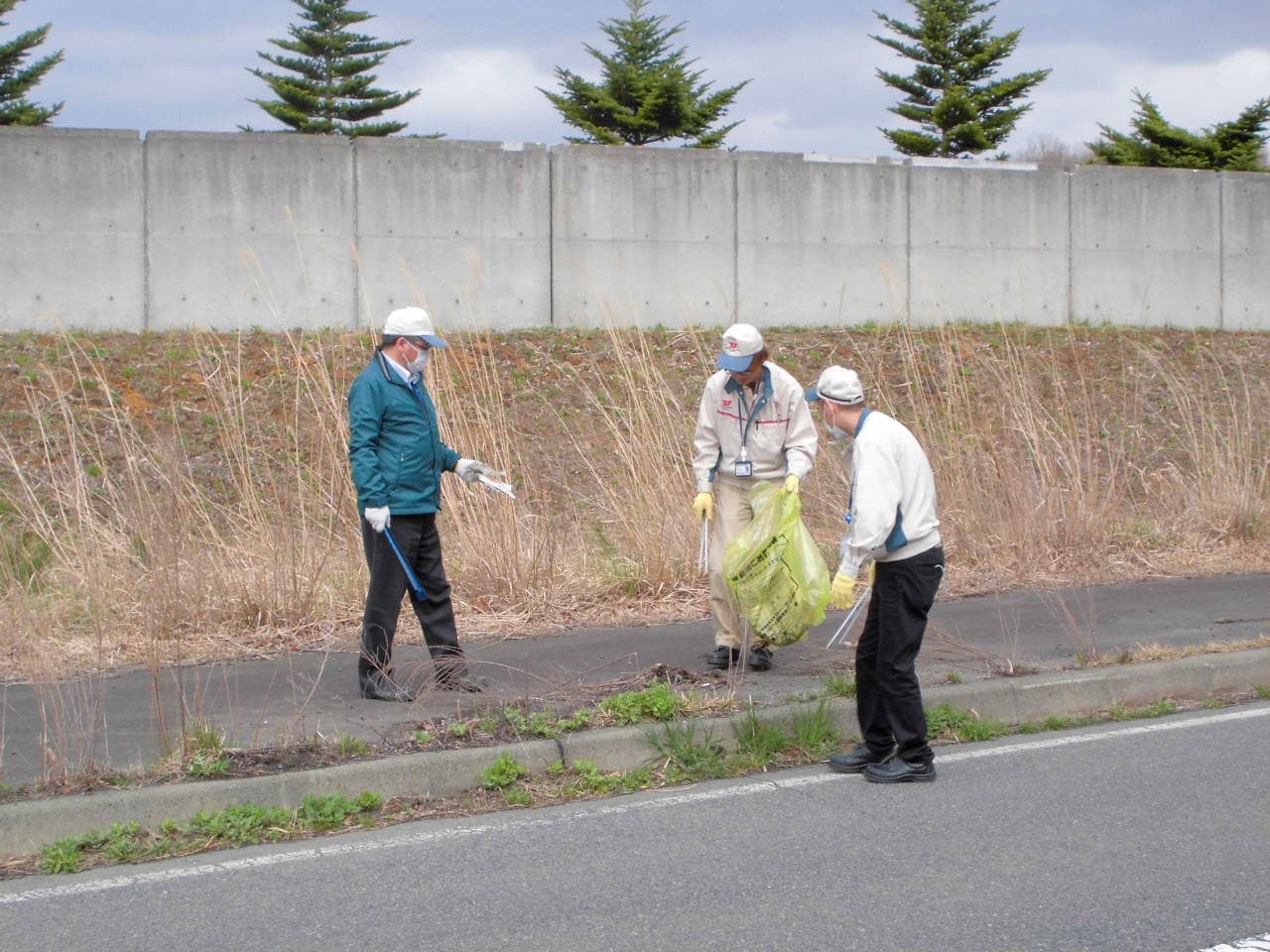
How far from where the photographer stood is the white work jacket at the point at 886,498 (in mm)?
5051

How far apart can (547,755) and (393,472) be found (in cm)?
166

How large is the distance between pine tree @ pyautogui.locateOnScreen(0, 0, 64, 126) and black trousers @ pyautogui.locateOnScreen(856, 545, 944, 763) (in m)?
27.7

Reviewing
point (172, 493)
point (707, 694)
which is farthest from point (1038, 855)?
point (172, 493)

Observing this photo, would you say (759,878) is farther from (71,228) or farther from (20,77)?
(20,77)

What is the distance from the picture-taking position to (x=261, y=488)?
9.90 metres

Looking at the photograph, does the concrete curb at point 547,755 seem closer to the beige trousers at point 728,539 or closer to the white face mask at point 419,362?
the beige trousers at point 728,539

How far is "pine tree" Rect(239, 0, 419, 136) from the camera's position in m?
32.0

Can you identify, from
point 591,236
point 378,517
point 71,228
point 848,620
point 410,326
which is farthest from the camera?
point 591,236

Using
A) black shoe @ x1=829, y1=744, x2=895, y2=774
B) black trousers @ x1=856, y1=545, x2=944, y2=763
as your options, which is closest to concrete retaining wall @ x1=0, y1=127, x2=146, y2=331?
black shoe @ x1=829, y1=744, x2=895, y2=774

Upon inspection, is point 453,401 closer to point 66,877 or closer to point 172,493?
point 172,493

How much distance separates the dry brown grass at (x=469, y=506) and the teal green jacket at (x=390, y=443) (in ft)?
3.34

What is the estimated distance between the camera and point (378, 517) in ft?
20.3

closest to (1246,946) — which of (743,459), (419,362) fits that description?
(743,459)

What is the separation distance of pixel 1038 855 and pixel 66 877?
10.7 feet
